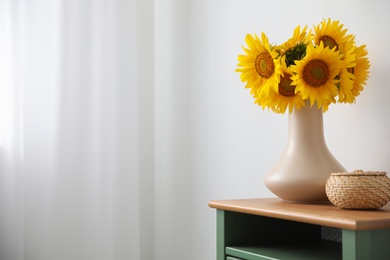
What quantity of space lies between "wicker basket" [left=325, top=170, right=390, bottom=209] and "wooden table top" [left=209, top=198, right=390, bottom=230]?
0.02m

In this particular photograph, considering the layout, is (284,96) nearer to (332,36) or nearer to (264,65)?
(264,65)

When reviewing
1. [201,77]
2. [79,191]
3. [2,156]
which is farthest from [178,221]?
[2,156]

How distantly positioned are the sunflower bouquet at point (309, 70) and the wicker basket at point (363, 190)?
9.9 inches

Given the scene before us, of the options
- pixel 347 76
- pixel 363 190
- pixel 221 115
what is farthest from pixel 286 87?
pixel 221 115

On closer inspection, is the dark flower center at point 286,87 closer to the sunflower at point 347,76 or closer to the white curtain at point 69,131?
the sunflower at point 347,76

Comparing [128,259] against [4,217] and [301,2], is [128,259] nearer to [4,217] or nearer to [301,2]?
[4,217]

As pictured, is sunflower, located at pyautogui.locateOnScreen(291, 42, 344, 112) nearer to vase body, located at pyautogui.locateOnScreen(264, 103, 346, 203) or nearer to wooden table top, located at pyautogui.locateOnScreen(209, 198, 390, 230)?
vase body, located at pyautogui.locateOnScreen(264, 103, 346, 203)

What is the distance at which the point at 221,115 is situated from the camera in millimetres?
2279

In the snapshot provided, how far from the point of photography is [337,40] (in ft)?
4.86

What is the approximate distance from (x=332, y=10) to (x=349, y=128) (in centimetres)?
37

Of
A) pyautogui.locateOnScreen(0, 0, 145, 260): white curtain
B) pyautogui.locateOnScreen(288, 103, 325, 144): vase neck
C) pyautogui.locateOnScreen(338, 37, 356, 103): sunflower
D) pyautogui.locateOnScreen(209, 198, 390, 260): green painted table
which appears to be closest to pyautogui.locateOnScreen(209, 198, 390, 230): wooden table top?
pyautogui.locateOnScreen(209, 198, 390, 260): green painted table

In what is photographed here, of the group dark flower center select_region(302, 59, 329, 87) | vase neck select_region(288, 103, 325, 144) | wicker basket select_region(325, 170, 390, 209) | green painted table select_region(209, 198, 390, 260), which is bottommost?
green painted table select_region(209, 198, 390, 260)

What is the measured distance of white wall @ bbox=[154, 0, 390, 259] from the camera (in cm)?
158

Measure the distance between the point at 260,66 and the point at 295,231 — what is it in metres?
0.48
